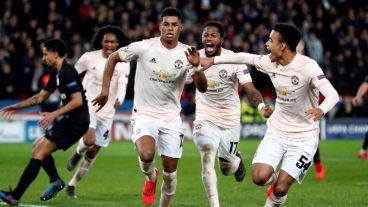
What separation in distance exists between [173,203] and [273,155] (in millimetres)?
2735

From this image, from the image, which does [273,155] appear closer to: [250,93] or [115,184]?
[250,93]

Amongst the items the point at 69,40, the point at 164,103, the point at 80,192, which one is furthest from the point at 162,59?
the point at 69,40

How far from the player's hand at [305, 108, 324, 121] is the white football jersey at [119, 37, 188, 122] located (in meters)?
2.03

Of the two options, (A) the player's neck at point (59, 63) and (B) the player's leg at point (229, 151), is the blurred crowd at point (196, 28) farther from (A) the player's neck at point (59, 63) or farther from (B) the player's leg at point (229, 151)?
(B) the player's leg at point (229, 151)

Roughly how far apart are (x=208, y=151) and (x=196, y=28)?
16.6 m

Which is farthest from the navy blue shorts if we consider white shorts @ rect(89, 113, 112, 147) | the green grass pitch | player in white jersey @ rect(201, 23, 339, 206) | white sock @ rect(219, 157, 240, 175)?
player in white jersey @ rect(201, 23, 339, 206)

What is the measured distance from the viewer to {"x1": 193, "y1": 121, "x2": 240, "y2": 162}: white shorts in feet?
39.8

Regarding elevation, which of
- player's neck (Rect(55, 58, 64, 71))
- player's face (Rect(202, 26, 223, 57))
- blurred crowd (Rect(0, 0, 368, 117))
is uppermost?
player's face (Rect(202, 26, 223, 57))

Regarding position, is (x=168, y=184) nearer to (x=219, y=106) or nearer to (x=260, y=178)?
(x=260, y=178)

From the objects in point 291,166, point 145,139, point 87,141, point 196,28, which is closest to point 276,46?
point 291,166

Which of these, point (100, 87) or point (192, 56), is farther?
point (100, 87)

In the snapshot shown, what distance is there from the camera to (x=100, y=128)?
1470 centimetres

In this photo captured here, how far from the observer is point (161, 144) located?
1144cm

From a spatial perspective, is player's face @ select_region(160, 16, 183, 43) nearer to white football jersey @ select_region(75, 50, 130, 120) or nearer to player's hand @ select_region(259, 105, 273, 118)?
player's hand @ select_region(259, 105, 273, 118)
